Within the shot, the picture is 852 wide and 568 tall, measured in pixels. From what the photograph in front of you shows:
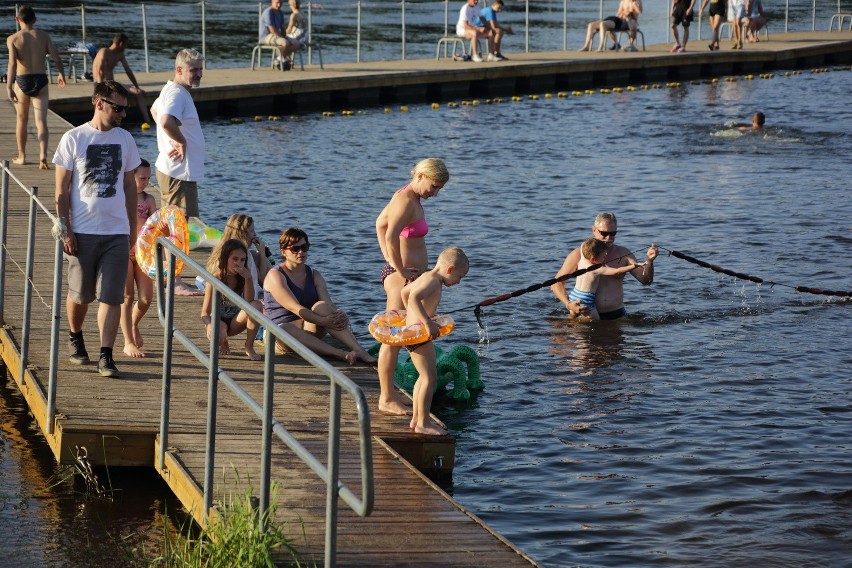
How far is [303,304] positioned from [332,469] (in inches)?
176

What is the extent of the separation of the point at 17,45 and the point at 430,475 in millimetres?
8834

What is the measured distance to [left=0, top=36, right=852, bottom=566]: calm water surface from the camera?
7945mm

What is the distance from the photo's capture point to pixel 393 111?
93.0ft

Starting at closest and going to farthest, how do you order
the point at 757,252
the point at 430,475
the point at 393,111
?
1. the point at 430,475
2. the point at 757,252
3. the point at 393,111

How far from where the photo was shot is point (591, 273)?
12.5 metres

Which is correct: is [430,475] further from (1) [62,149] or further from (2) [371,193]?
(2) [371,193]

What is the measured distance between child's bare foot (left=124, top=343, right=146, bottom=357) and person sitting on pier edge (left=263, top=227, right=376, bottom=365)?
0.97m

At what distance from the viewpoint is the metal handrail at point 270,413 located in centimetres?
484

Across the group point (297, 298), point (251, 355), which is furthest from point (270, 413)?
point (297, 298)

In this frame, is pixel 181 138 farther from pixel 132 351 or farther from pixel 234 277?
pixel 132 351

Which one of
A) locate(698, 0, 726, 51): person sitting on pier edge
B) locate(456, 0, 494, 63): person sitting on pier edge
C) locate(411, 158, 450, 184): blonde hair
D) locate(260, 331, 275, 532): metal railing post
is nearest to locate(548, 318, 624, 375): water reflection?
locate(411, 158, 450, 184): blonde hair

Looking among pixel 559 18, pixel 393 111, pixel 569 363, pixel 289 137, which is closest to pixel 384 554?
pixel 569 363

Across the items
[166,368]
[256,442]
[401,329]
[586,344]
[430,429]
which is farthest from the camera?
[586,344]

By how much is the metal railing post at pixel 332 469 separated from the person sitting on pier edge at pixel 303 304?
408cm
